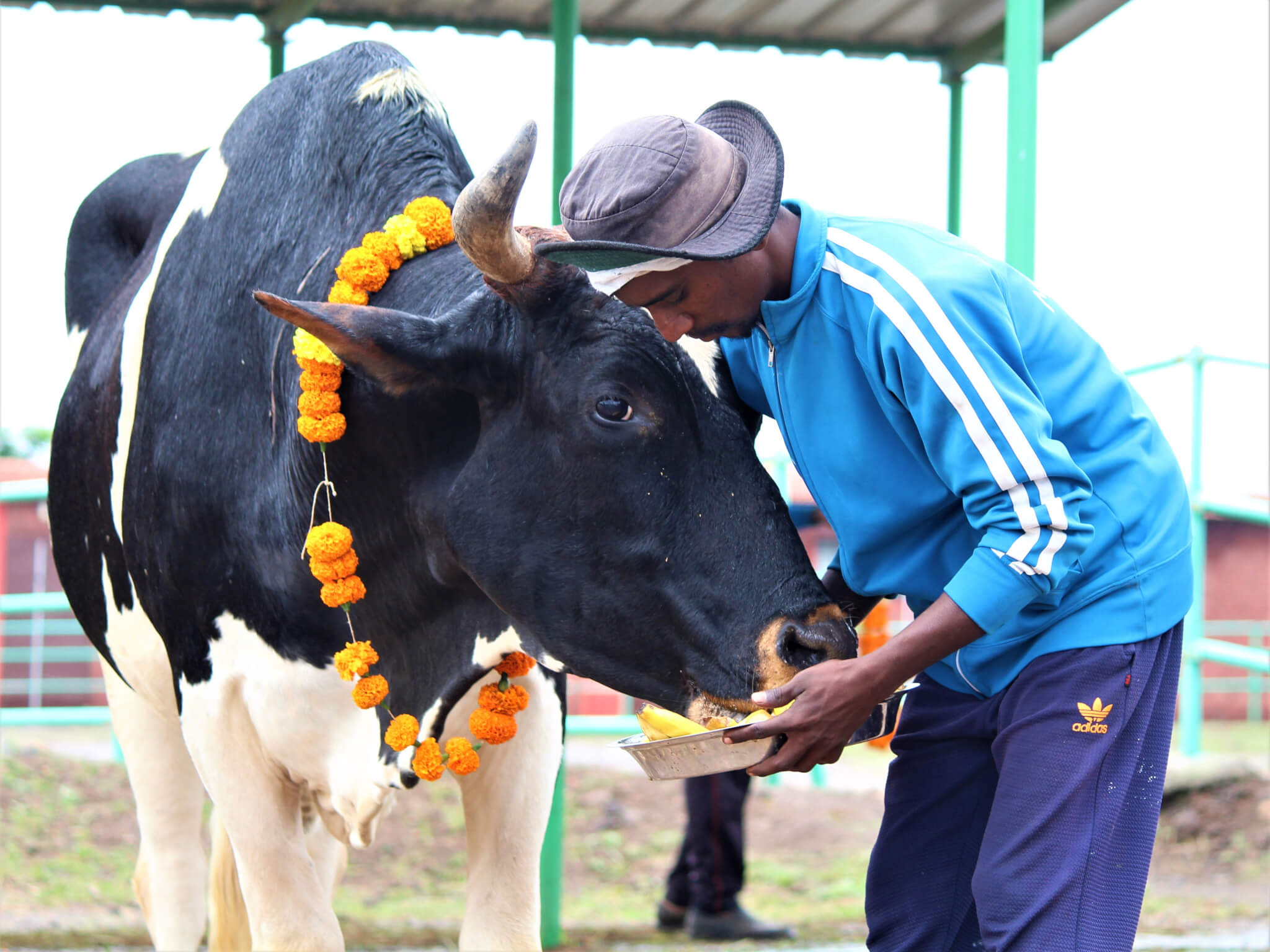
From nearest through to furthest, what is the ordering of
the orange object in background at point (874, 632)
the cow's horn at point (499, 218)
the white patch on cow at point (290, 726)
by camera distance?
the cow's horn at point (499, 218)
the white patch on cow at point (290, 726)
the orange object in background at point (874, 632)

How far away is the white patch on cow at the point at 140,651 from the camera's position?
3.16 meters

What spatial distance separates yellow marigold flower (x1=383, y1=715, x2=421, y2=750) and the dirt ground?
2.15 meters

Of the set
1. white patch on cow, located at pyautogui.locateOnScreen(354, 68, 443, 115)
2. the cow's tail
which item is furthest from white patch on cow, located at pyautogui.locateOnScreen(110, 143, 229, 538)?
the cow's tail

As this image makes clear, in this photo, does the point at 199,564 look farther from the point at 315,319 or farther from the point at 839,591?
the point at 839,591

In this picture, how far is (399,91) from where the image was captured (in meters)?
2.98

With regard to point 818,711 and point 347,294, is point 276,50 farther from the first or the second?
point 818,711

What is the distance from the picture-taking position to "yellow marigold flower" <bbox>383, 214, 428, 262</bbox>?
8.81 ft

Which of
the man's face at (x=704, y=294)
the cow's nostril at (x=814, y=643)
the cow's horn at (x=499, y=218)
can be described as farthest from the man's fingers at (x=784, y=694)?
the cow's horn at (x=499, y=218)

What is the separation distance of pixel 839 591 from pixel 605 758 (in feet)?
19.5

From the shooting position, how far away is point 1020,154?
9.80 ft

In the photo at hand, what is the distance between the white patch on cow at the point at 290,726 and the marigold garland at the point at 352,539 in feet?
0.37

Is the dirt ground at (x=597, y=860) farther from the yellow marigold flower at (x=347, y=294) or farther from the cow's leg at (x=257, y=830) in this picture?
the yellow marigold flower at (x=347, y=294)

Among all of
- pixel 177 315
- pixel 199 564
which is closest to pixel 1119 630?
pixel 199 564

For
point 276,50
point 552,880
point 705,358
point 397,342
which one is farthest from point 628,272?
point 276,50
